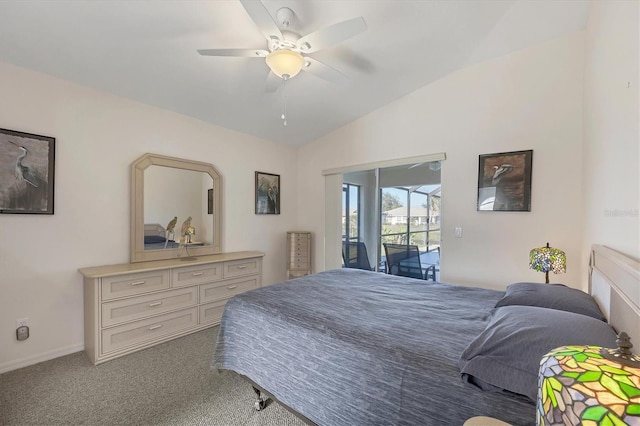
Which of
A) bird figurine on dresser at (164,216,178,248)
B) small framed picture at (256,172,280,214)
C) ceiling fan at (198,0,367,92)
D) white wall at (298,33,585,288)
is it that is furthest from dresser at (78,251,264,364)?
white wall at (298,33,585,288)

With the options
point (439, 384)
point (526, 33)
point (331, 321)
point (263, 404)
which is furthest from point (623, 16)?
point (263, 404)

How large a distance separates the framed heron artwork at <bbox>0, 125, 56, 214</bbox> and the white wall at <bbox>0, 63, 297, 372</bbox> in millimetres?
62

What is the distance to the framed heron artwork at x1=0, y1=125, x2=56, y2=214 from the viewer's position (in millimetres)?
2293

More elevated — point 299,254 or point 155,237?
point 155,237

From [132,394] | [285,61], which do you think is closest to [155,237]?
[132,394]

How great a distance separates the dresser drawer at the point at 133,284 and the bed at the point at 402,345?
1.23m

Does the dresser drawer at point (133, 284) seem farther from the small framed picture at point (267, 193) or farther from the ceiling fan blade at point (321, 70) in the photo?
the ceiling fan blade at point (321, 70)

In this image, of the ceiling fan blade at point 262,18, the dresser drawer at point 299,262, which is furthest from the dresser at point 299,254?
the ceiling fan blade at point 262,18

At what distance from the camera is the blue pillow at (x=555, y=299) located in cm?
142

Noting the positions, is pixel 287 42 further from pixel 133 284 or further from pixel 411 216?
pixel 411 216

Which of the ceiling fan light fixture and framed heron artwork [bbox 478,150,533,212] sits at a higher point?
the ceiling fan light fixture

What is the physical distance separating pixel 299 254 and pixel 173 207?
6.41 ft

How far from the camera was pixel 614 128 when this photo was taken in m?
1.49

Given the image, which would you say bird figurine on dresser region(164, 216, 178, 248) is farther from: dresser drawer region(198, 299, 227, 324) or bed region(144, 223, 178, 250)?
dresser drawer region(198, 299, 227, 324)
